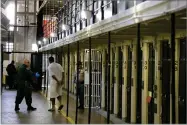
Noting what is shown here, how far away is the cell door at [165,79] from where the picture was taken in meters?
8.66

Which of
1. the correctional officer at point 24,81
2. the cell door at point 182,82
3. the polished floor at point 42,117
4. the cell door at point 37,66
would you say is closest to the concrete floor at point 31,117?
the polished floor at point 42,117

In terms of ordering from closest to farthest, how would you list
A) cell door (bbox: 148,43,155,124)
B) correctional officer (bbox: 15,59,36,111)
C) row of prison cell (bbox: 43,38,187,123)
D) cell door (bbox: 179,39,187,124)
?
cell door (bbox: 179,39,187,124)
row of prison cell (bbox: 43,38,187,123)
cell door (bbox: 148,43,155,124)
correctional officer (bbox: 15,59,36,111)

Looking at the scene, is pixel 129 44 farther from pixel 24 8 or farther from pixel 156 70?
pixel 24 8

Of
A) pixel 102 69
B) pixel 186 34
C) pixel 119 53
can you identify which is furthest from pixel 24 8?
pixel 186 34

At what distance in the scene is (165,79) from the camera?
8.80 metres

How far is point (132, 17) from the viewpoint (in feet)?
20.1

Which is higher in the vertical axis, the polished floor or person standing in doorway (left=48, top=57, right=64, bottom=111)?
person standing in doorway (left=48, top=57, right=64, bottom=111)

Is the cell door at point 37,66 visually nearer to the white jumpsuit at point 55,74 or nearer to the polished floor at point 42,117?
the polished floor at point 42,117

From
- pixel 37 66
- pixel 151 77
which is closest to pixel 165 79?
pixel 151 77

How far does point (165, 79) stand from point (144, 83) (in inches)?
47.5

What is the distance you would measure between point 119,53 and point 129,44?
4.94 ft

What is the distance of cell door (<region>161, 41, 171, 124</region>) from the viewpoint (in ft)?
28.4

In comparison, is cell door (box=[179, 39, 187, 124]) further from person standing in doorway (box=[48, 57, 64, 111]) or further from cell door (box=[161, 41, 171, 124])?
person standing in doorway (box=[48, 57, 64, 111])

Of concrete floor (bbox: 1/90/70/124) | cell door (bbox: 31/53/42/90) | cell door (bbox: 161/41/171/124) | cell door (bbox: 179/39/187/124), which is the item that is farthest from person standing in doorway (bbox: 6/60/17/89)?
cell door (bbox: 179/39/187/124)
